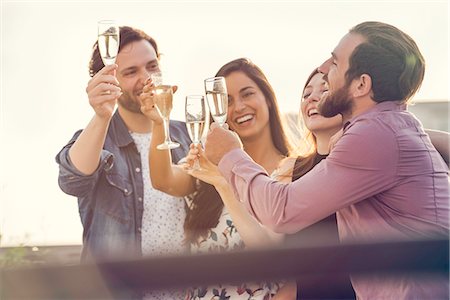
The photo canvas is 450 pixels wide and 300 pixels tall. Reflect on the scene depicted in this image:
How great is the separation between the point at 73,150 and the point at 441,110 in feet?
50.4

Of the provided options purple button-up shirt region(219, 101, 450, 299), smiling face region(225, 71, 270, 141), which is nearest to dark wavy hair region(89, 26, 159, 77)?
smiling face region(225, 71, 270, 141)

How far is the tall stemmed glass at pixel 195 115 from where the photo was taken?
110 inches

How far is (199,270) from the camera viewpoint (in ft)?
2.73

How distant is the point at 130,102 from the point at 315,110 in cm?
79

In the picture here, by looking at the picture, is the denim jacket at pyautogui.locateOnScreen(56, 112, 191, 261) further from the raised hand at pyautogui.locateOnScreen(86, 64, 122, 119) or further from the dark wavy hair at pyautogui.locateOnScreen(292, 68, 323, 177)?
the dark wavy hair at pyautogui.locateOnScreen(292, 68, 323, 177)

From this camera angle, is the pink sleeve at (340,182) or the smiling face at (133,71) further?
the smiling face at (133,71)

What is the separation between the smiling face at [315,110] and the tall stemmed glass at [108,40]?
674mm

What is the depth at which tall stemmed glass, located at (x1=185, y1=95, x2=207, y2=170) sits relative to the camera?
9.14 ft

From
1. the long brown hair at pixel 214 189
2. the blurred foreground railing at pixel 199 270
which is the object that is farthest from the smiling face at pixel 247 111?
the blurred foreground railing at pixel 199 270

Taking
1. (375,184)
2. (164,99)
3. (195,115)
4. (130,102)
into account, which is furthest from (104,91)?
(375,184)

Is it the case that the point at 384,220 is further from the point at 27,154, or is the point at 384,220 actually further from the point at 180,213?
the point at 27,154

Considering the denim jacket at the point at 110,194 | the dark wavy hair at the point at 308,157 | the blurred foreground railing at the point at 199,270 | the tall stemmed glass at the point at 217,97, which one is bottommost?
the denim jacket at the point at 110,194

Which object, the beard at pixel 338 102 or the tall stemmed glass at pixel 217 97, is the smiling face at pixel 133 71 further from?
the beard at pixel 338 102

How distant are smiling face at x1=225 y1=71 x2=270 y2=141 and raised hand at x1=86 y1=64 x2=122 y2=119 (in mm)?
372
